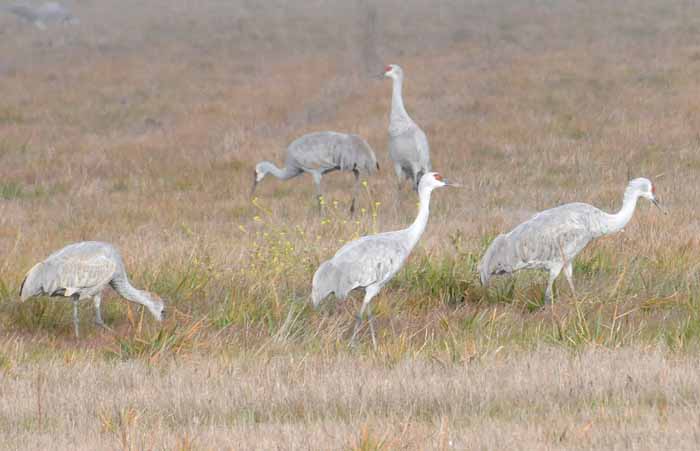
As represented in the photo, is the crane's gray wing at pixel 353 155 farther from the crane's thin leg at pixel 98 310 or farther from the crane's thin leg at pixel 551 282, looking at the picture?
the crane's thin leg at pixel 98 310

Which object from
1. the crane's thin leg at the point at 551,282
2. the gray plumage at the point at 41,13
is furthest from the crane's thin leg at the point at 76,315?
the gray plumage at the point at 41,13

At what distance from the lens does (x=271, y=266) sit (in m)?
8.18

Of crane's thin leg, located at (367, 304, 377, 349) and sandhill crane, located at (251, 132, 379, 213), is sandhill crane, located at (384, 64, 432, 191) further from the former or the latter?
A: crane's thin leg, located at (367, 304, 377, 349)

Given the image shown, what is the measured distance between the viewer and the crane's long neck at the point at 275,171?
1393 cm

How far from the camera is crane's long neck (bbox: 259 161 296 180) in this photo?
1393 centimetres

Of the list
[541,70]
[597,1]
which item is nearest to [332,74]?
[541,70]

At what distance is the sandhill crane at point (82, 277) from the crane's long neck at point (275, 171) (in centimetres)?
673

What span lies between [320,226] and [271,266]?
3.08m

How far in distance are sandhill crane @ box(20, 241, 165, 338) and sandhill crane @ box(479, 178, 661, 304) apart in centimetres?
221

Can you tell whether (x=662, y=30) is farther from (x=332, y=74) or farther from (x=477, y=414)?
(x=477, y=414)

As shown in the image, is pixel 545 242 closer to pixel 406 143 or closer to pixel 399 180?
pixel 406 143

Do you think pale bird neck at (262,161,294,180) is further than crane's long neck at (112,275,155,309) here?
Yes

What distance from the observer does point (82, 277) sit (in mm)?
6941

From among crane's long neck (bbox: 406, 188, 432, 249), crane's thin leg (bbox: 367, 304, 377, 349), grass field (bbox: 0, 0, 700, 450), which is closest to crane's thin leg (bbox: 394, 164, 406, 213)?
grass field (bbox: 0, 0, 700, 450)
